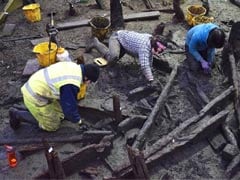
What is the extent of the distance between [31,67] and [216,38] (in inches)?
175

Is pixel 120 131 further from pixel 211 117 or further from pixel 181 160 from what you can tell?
pixel 211 117

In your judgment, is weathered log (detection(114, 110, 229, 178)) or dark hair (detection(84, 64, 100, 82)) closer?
weathered log (detection(114, 110, 229, 178))

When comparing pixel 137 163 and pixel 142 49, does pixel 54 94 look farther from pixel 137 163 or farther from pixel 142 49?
pixel 142 49

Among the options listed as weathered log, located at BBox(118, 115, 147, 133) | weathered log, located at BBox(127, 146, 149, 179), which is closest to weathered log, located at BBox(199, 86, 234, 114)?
weathered log, located at BBox(118, 115, 147, 133)

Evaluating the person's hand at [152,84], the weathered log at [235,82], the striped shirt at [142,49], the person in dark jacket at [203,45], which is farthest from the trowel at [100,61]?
the weathered log at [235,82]

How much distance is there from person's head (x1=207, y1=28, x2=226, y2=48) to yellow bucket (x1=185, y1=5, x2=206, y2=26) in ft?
8.86

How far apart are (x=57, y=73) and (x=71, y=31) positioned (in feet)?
15.2

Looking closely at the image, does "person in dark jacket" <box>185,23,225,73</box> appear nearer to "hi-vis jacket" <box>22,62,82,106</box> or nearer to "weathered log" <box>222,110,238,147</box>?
"weathered log" <box>222,110,238,147</box>

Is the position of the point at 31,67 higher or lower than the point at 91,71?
lower

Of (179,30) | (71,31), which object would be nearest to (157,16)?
(179,30)

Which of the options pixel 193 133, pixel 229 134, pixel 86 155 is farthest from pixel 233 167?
pixel 86 155

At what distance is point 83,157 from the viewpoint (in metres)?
7.10

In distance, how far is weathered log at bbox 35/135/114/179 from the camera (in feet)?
22.8

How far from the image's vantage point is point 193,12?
455 inches
